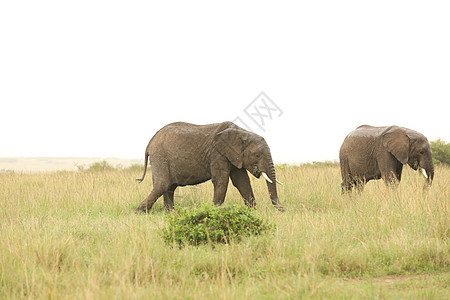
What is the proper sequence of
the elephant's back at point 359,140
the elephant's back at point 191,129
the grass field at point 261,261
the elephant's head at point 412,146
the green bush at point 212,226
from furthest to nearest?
the elephant's back at point 359,140 < the elephant's head at point 412,146 < the elephant's back at point 191,129 < the green bush at point 212,226 < the grass field at point 261,261

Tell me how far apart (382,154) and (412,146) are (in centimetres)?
70

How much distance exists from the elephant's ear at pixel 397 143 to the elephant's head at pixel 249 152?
3.34 meters

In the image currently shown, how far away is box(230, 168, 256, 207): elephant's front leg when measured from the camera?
31.1 ft

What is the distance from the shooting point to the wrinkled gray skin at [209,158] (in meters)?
9.09

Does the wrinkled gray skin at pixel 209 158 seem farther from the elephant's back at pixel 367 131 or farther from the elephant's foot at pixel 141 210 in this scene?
the elephant's back at pixel 367 131

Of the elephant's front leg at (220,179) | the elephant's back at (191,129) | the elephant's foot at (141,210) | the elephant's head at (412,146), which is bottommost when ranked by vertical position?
the elephant's foot at (141,210)

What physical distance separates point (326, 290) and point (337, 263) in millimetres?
1054

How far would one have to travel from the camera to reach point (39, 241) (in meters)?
6.11

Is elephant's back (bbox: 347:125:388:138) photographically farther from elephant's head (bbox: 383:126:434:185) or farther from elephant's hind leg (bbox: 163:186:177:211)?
elephant's hind leg (bbox: 163:186:177:211)

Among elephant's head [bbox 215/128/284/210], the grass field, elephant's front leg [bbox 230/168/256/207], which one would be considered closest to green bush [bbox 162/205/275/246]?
the grass field

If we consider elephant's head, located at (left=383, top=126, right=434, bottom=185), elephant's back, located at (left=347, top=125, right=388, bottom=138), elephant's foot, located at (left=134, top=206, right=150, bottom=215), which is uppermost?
elephant's back, located at (left=347, top=125, right=388, bottom=138)

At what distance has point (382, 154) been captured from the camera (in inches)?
428

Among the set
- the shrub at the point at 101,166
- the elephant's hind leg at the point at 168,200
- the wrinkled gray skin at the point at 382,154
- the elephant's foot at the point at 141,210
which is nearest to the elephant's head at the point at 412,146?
the wrinkled gray skin at the point at 382,154

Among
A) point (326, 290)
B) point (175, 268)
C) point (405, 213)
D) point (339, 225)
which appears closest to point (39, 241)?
point (175, 268)
